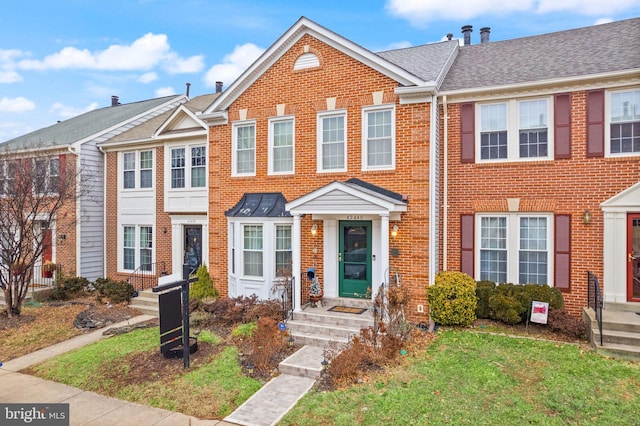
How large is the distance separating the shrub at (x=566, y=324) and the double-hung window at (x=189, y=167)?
1157 centimetres

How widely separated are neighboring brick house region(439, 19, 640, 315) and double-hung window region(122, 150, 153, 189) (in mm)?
11374

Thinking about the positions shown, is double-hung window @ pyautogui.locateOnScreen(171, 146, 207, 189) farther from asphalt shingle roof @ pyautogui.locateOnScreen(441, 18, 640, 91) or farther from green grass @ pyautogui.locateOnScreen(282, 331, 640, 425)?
green grass @ pyautogui.locateOnScreen(282, 331, 640, 425)

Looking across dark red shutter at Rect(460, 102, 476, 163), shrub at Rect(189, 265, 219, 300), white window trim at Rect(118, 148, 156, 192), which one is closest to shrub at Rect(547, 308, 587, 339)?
dark red shutter at Rect(460, 102, 476, 163)

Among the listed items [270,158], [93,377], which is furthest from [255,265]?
[93,377]

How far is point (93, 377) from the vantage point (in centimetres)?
795

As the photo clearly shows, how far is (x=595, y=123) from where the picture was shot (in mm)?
9672

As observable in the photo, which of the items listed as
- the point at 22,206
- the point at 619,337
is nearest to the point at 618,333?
the point at 619,337

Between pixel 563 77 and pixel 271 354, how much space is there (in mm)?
9532

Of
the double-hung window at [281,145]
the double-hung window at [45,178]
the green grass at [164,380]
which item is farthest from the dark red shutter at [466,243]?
the double-hung window at [45,178]

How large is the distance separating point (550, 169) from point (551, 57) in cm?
360

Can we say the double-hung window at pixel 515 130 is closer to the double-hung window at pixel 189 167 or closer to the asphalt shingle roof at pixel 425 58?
the asphalt shingle roof at pixel 425 58

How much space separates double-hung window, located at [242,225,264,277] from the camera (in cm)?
1189

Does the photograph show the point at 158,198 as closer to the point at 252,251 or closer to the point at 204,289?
the point at 204,289

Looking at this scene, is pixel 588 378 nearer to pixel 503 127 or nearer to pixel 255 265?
pixel 503 127
